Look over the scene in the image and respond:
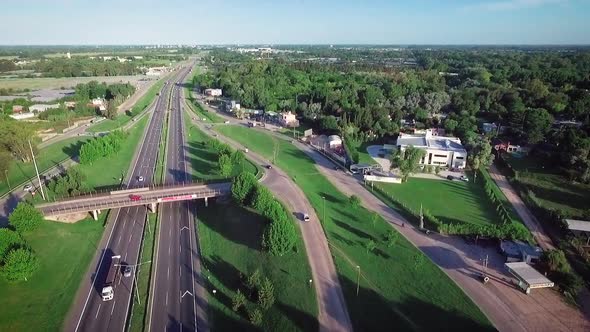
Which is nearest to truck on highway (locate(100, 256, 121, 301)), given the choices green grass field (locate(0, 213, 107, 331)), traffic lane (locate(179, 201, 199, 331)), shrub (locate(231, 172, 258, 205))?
green grass field (locate(0, 213, 107, 331))

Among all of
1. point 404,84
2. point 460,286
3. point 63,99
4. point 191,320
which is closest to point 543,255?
point 460,286

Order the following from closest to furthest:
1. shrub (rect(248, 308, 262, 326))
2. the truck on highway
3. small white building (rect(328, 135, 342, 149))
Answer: shrub (rect(248, 308, 262, 326)) → the truck on highway → small white building (rect(328, 135, 342, 149))

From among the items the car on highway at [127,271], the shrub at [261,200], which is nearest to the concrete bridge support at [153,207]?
the car on highway at [127,271]

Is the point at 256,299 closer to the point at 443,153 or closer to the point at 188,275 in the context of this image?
the point at 188,275

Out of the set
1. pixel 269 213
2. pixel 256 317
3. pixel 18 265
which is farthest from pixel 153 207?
pixel 256 317

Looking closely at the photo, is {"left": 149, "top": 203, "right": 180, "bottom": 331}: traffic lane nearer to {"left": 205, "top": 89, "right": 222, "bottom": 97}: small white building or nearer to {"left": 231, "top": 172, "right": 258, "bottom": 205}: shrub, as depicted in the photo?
{"left": 231, "top": 172, "right": 258, "bottom": 205}: shrub

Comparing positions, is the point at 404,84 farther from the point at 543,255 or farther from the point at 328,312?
the point at 328,312
